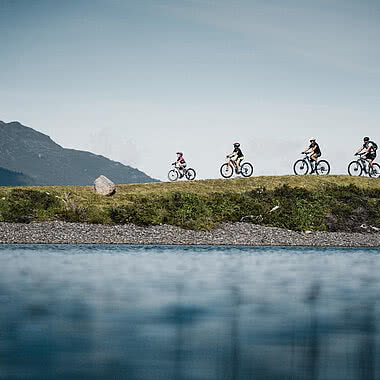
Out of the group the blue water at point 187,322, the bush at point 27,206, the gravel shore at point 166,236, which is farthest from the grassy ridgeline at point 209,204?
the blue water at point 187,322

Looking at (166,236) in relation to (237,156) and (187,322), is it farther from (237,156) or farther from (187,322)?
(187,322)

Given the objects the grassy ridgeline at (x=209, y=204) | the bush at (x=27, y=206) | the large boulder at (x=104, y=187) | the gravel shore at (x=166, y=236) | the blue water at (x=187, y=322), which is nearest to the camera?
the blue water at (x=187, y=322)

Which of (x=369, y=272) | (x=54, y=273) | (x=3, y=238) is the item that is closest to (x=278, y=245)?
(x=369, y=272)

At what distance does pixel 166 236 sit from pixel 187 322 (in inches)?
981

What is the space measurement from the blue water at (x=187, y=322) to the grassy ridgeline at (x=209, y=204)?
59.5ft

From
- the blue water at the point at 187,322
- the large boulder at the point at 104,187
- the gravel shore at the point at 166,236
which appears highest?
the large boulder at the point at 104,187

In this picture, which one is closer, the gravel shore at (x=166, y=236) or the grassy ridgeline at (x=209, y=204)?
the gravel shore at (x=166, y=236)

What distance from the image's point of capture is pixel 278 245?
34844 millimetres

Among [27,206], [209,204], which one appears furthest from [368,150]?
[27,206]

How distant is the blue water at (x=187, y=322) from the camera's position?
294 inches

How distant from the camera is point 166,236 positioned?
35.4m

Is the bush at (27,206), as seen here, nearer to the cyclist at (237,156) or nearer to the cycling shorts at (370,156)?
the cyclist at (237,156)

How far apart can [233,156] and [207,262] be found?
2477cm

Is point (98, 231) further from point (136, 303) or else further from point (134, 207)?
point (136, 303)
